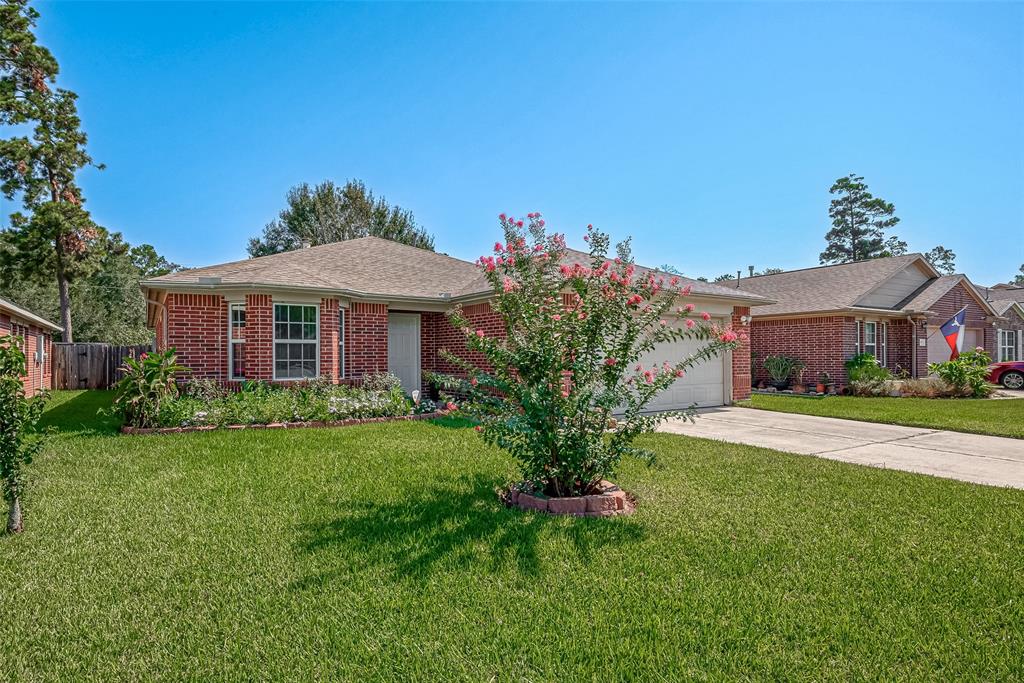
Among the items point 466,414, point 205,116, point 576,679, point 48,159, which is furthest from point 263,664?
point 48,159

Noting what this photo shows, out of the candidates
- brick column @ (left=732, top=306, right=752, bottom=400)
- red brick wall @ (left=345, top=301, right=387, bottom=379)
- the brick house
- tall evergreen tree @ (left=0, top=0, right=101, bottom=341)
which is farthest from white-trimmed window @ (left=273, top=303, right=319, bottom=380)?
A: tall evergreen tree @ (left=0, top=0, right=101, bottom=341)

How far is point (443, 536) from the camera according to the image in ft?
13.7

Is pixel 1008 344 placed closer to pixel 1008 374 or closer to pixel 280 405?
pixel 1008 374

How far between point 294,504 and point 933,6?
12.0 meters

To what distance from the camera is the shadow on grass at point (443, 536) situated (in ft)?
12.1

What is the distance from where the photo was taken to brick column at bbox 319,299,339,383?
38.5 ft

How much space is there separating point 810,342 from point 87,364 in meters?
27.6

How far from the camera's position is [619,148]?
39.7 ft

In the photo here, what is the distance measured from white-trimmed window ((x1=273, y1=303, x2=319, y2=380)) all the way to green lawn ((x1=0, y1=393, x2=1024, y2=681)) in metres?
5.56

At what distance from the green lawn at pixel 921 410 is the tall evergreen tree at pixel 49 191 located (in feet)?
95.2

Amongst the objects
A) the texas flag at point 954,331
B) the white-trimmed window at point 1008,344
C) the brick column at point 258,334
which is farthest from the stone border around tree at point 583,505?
the white-trimmed window at point 1008,344

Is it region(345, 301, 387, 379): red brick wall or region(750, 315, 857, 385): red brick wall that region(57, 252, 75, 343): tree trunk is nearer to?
region(345, 301, 387, 379): red brick wall

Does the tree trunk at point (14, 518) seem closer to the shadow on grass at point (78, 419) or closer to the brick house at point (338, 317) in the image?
the shadow on grass at point (78, 419)

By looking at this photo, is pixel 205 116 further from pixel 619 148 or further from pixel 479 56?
pixel 619 148
